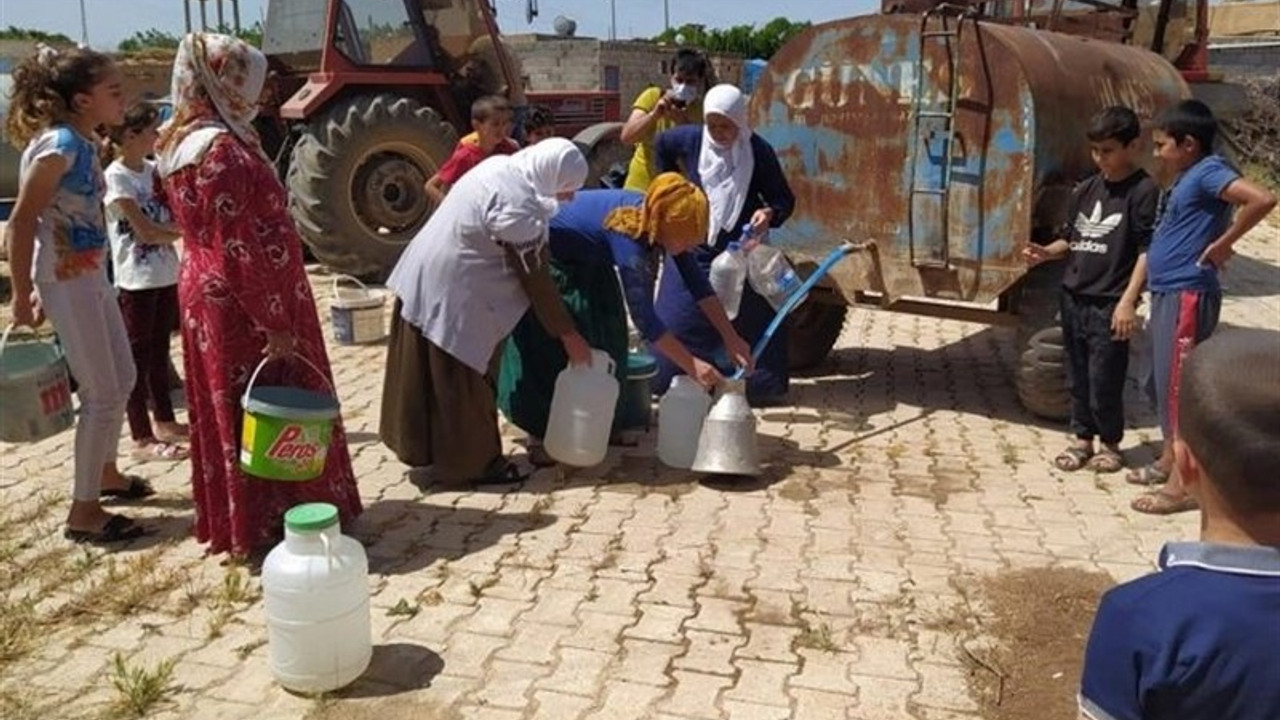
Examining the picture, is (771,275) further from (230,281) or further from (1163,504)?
(230,281)

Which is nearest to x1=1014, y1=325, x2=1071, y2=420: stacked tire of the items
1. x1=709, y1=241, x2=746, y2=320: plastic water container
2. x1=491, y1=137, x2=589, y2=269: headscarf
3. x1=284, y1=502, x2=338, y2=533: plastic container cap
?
x1=709, y1=241, x2=746, y2=320: plastic water container

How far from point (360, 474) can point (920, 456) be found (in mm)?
2507

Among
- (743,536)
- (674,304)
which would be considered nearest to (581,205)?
(674,304)

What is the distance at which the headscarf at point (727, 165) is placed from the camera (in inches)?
208

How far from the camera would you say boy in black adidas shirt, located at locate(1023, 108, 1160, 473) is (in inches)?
173

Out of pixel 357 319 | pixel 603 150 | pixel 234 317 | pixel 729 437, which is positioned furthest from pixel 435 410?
pixel 603 150

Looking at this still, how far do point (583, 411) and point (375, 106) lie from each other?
529 cm

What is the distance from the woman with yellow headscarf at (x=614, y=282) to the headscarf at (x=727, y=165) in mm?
772

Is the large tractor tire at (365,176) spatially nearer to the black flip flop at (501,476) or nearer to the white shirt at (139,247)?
the white shirt at (139,247)

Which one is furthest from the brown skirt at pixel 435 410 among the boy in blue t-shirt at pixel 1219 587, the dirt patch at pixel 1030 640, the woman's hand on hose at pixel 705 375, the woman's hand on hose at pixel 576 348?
the boy in blue t-shirt at pixel 1219 587

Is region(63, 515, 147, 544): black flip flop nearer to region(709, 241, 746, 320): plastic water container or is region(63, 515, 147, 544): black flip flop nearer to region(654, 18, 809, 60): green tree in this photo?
region(709, 241, 746, 320): plastic water container

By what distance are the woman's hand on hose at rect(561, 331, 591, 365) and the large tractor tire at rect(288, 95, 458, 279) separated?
16.7ft

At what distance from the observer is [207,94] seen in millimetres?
3373

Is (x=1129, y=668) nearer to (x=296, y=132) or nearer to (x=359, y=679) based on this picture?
(x=359, y=679)
